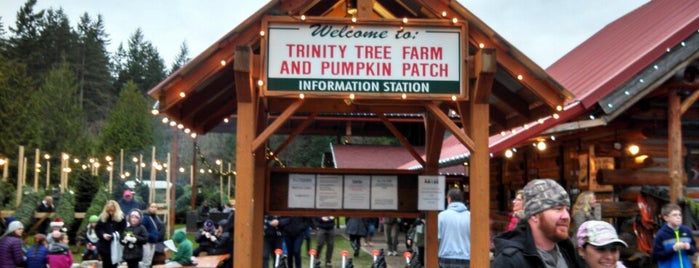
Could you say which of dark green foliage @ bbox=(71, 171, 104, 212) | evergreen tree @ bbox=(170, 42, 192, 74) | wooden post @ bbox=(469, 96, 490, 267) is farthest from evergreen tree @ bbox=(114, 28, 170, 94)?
wooden post @ bbox=(469, 96, 490, 267)

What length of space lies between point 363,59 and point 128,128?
51352 mm

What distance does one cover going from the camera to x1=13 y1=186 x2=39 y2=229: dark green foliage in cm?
2134

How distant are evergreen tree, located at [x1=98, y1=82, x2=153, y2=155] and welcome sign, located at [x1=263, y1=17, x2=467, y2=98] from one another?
1908 inches

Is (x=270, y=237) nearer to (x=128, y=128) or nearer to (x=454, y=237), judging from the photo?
(x=454, y=237)

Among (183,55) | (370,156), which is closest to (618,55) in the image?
(370,156)

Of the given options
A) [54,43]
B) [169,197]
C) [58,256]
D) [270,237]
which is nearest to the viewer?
[58,256]

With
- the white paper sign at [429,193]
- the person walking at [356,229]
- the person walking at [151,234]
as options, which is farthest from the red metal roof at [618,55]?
the person walking at [151,234]

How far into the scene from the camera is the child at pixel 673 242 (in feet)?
28.3

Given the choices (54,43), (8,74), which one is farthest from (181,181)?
(54,43)

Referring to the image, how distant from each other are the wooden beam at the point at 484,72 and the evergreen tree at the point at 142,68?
230ft

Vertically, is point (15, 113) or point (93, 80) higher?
point (93, 80)

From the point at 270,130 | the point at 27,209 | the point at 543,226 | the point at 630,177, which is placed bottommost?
the point at 27,209

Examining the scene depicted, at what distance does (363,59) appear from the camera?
275 inches

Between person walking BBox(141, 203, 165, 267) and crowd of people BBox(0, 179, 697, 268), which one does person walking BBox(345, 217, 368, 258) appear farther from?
person walking BBox(141, 203, 165, 267)
